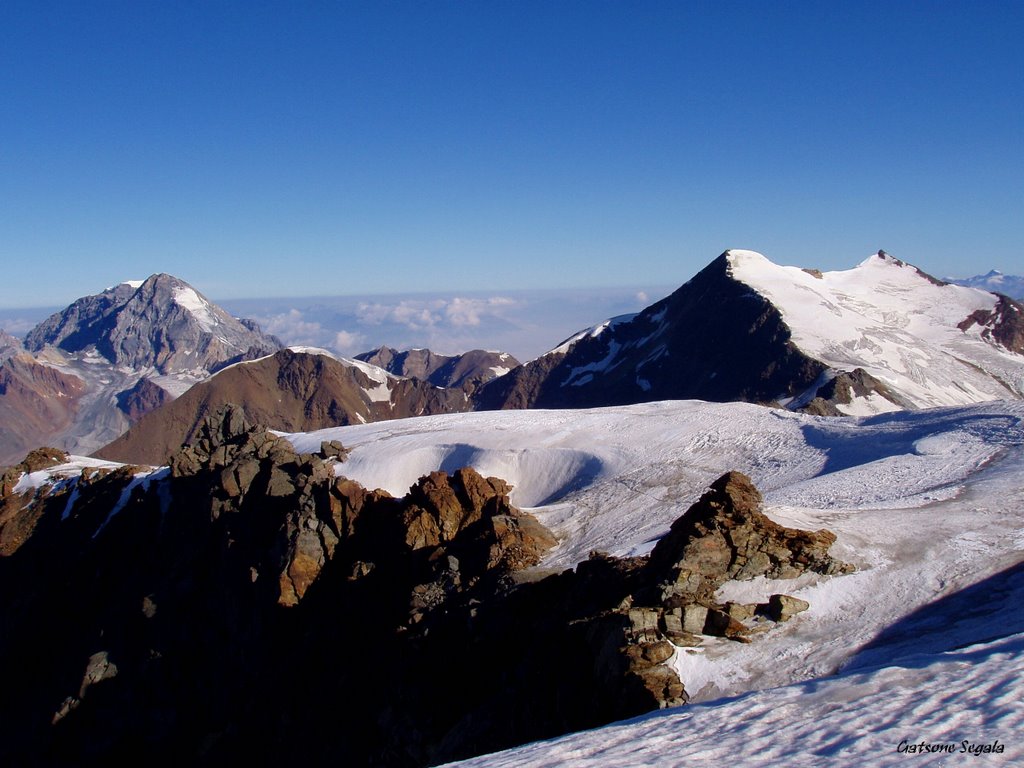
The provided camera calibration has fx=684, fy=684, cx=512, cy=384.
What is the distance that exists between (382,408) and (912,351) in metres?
126

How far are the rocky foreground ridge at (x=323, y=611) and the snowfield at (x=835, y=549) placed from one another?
1.31 metres

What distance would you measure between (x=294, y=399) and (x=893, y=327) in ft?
453

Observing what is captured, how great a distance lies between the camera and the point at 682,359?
128500mm

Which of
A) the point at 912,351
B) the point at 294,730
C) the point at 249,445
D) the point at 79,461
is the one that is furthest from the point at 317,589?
the point at 912,351

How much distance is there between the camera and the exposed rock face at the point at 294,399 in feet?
522

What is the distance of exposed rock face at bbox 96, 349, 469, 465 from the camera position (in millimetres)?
159000

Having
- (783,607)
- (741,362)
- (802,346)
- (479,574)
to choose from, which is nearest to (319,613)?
(479,574)

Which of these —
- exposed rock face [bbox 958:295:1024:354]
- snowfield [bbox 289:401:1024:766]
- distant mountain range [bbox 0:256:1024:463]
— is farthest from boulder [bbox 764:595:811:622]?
exposed rock face [bbox 958:295:1024:354]

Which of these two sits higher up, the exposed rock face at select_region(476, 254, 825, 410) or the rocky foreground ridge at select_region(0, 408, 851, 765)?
the exposed rock face at select_region(476, 254, 825, 410)

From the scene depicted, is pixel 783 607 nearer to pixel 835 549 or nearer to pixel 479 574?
pixel 835 549

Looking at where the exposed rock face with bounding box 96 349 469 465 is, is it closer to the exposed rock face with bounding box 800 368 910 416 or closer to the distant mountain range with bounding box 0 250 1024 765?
the distant mountain range with bounding box 0 250 1024 765

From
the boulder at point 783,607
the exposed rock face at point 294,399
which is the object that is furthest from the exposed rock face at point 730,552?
the exposed rock face at point 294,399

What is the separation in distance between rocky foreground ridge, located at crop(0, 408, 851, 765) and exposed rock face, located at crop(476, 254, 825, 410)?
78.3 m

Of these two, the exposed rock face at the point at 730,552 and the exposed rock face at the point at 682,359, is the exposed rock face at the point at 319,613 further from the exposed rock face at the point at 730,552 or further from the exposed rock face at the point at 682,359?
the exposed rock face at the point at 682,359
